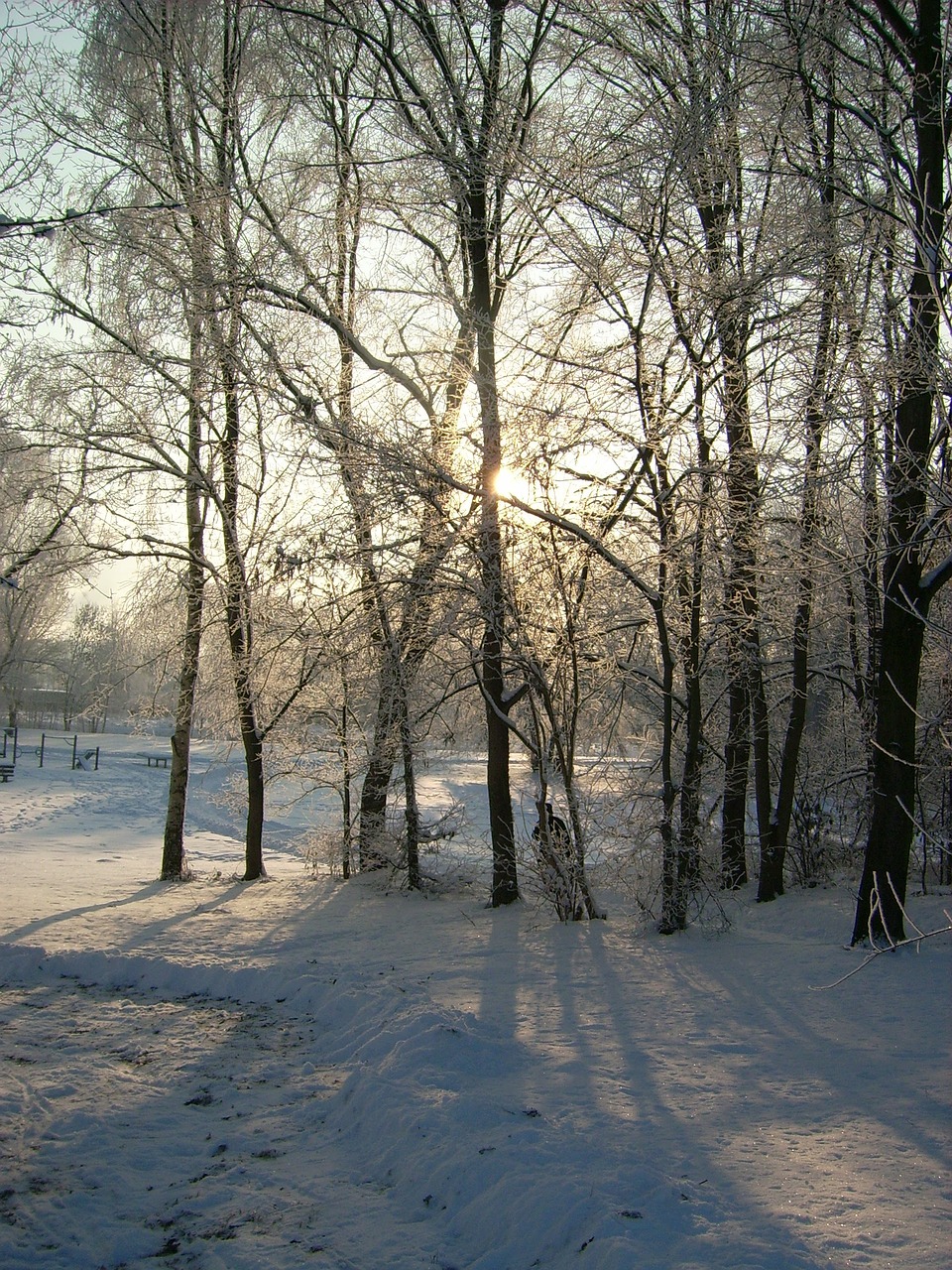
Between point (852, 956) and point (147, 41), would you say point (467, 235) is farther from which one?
point (852, 956)

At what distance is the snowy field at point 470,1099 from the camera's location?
338cm

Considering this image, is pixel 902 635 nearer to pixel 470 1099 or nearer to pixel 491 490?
pixel 491 490

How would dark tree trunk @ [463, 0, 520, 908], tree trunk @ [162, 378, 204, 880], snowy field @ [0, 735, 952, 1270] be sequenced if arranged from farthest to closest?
tree trunk @ [162, 378, 204, 880] < dark tree trunk @ [463, 0, 520, 908] < snowy field @ [0, 735, 952, 1270]

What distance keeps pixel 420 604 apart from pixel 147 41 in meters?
9.16

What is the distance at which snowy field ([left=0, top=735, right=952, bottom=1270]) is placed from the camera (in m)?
3.38

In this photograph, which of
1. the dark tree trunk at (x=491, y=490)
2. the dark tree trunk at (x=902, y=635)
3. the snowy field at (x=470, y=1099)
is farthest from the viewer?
the dark tree trunk at (x=491, y=490)

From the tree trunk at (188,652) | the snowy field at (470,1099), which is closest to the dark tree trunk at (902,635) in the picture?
the snowy field at (470,1099)

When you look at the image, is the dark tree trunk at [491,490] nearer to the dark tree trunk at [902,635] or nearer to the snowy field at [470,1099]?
the snowy field at [470,1099]

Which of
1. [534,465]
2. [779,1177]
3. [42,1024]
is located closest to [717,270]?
[534,465]

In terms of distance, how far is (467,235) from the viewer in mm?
10438

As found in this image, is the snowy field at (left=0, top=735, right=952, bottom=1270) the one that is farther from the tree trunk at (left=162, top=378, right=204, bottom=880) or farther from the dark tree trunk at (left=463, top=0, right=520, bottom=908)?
the tree trunk at (left=162, top=378, right=204, bottom=880)

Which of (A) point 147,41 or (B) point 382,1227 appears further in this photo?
(A) point 147,41

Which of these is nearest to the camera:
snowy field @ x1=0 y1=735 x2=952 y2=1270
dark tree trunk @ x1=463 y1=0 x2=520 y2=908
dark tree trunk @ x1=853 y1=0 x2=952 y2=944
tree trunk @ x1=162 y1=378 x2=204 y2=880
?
snowy field @ x1=0 y1=735 x2=952 y2=1270

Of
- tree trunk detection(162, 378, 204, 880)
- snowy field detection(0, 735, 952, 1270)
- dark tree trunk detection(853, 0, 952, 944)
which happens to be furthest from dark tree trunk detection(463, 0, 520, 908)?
tree trunk detection(162, 378, 204, 880)
